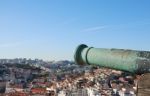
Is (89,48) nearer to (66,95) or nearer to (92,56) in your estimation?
(92,56)

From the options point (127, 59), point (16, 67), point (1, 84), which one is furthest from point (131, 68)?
point (16, 67)

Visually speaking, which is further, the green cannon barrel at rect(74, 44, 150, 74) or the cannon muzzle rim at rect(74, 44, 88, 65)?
the cannon muzzle rim at rect(74, 44, 88, 65)

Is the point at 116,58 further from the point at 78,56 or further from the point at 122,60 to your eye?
the point at 78,56

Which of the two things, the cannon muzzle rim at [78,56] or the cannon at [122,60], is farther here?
the cannon muzzle rim at [78,56]

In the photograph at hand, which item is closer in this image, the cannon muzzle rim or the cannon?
the cannon

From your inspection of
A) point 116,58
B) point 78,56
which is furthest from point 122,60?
point 78,56

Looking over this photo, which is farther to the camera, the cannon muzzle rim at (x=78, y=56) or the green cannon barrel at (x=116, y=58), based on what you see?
the cannon muzzle rim at (x=78, y=56)
